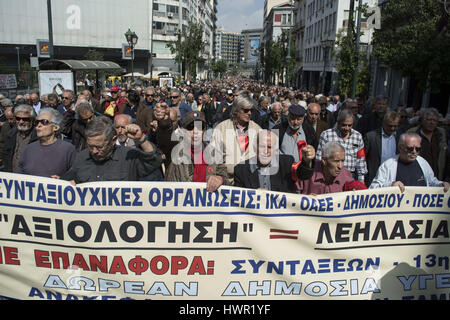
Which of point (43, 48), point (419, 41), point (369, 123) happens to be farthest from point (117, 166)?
point (43, 48)

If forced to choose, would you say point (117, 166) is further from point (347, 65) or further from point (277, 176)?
point (347, 65)

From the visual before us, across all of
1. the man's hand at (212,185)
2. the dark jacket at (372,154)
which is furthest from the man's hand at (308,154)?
the dark jacket at (372,154)

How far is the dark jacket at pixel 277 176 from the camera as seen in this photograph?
3658 mm

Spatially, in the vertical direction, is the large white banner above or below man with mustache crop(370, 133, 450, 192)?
below

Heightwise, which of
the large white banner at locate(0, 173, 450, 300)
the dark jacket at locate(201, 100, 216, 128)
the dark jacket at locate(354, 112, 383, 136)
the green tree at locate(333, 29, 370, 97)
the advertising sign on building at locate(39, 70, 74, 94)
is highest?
the green tree at locate(333, 29, 370, 97)

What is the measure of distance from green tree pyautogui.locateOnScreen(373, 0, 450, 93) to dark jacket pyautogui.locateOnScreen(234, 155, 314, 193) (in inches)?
489

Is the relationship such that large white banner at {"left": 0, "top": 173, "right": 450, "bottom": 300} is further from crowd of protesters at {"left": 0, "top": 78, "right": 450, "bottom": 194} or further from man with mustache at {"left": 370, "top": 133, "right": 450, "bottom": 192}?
man with mustache at {"left": 370, "top": 133, "right": 450, "bottom": 192}

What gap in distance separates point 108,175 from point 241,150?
5.13 feet

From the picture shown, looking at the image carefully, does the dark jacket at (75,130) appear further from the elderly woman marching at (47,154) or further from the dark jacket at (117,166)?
the dark jacket at (117,166)

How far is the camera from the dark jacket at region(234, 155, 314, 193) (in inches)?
144

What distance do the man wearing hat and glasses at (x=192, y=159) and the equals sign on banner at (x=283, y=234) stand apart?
3.01 ft

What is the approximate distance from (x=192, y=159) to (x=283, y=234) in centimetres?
140

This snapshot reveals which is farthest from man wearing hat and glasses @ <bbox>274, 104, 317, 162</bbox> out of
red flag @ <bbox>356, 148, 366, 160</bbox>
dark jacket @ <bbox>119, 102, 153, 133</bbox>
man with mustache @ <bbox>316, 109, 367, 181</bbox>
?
dark jacket @ <bbox>119, 102, 153, 133</bbox>
